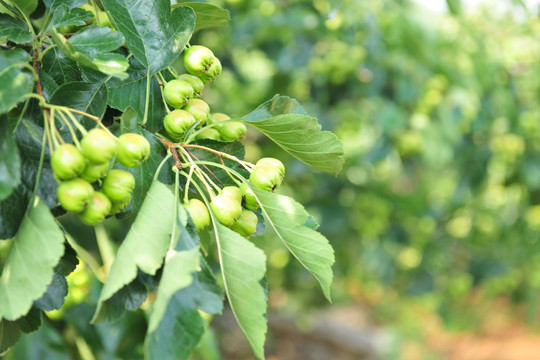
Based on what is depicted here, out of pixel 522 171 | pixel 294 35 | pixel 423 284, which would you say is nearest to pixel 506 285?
pixel 423 284

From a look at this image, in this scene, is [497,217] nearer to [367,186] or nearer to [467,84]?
[367,186]

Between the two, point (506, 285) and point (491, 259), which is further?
point (506, 285)

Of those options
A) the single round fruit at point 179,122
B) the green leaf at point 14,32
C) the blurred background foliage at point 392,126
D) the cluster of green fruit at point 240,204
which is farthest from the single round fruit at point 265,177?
the blurred background foliage at point 392,126

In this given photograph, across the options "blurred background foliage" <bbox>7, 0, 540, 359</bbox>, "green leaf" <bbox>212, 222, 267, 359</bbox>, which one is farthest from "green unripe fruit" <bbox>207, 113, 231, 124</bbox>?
"blurred background foliage" <bbox>7, 0, 540, 359</bbox>

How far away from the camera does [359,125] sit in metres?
2.97

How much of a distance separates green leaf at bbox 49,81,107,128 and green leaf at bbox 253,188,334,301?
0.24 metres

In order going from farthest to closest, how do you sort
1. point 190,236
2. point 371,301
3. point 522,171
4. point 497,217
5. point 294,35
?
point 371,301
point 497,217
point 522,171
point 294,35
point 190,236

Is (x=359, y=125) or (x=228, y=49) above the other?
(x=228, y=49)

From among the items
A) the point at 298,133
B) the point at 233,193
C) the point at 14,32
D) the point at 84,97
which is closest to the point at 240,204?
the point at 233,193

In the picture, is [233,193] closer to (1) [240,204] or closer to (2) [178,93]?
(1) [240,204]

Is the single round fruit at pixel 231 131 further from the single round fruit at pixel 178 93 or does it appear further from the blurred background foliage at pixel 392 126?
the blurred background foliage at pixel 392 126

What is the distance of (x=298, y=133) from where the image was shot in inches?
28.8

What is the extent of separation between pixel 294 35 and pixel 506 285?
8.64 feet

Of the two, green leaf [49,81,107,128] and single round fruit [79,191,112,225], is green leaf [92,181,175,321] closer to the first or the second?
single round fruit [79,191,112,225]
